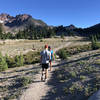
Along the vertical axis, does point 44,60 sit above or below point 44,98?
above

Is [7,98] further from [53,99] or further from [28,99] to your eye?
[53,99]

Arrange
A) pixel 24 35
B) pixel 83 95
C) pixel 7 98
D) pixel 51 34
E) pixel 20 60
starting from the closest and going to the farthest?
pixel 83 95, pixel 7 98, pixel 20 60, pixel 24 35, pixel 51 34

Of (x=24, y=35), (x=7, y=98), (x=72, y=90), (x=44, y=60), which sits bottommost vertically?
(x=7, y=98)

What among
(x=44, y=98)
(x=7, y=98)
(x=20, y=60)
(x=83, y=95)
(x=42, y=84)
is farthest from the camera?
(x=20, y=60)

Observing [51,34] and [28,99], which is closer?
[28,99]

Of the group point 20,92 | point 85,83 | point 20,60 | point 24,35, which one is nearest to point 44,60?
point 20,92

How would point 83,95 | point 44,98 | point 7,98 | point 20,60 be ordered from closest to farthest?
point 83,95 → point 44,98 → point 7,98 → point 20,60

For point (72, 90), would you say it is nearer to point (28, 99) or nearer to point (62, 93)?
point (62, 93)

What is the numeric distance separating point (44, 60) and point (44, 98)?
2620 millimetres

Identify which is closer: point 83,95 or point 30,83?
point 83,95

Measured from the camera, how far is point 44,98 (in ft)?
19.0

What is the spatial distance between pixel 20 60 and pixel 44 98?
12.3m

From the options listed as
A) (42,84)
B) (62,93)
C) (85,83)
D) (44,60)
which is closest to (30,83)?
(42,84)

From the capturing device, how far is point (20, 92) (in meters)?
6.58
